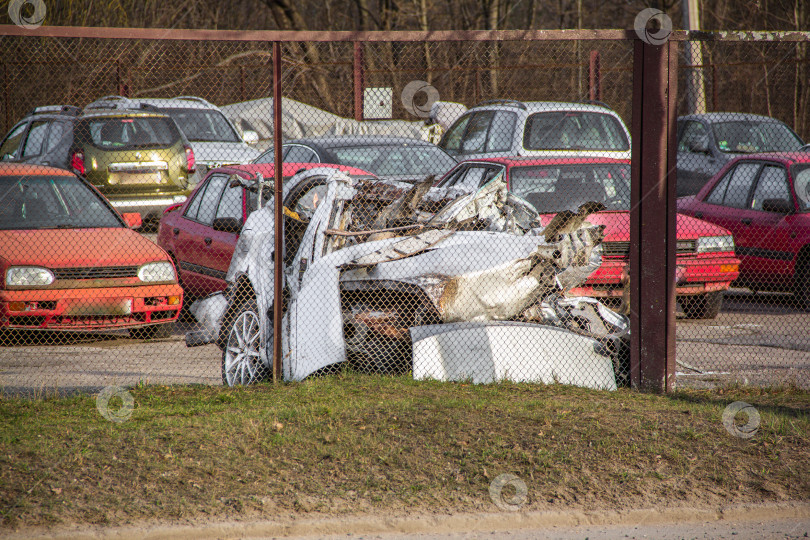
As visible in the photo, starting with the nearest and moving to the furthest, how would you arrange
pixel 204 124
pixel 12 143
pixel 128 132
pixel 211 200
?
pixel 211 200
pixel 128 132
pixel 12 143
pixel 204 124

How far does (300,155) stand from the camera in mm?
11234

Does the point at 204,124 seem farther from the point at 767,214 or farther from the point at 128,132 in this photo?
the point at 767,214

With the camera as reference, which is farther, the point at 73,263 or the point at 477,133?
the point at 477,133

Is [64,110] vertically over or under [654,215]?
over

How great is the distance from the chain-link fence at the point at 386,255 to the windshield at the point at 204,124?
195cm

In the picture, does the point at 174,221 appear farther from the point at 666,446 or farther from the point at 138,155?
the point at 666,446

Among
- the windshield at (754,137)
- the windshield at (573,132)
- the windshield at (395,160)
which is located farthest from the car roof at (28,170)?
the windshield at (754,137)

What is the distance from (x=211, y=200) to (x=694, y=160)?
9235 mm

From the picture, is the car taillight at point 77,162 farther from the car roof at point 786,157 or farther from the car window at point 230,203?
the car roof at point 786,157

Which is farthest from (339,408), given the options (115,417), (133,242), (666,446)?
(133,242)

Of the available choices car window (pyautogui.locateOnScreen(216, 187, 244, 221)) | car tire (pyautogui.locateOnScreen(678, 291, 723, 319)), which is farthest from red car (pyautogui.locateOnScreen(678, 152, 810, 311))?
car window (pyautogui.locateOnScreen(216, 187, 244, 221))

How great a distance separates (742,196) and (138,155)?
26.7ft

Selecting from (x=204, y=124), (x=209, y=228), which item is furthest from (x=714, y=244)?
(x=204, y=124)

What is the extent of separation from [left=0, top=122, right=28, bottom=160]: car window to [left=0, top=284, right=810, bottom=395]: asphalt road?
666 centimetres
